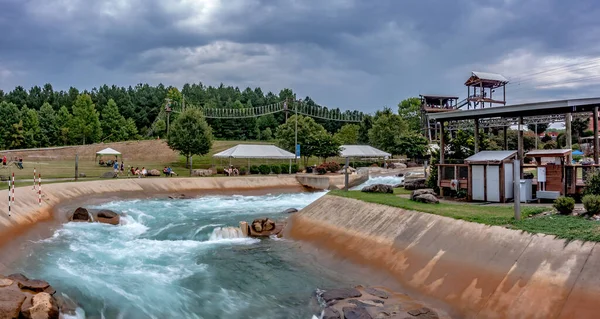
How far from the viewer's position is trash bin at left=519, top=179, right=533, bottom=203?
17.3 meters

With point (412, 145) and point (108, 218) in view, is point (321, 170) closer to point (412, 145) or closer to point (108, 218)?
point (412, 145)

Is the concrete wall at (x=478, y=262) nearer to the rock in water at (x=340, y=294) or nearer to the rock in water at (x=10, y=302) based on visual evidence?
the rock in water at (x=340, y=294)

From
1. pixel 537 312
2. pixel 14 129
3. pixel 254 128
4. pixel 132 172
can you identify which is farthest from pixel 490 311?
pixel 254 128

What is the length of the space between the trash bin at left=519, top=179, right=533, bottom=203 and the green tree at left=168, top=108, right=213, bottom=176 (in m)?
37.5

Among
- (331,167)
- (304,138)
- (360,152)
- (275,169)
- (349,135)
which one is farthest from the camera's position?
(349,135)

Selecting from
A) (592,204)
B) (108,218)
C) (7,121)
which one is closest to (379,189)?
(592,204)

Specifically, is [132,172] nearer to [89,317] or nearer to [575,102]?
[89,317]

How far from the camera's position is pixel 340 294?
1107 cm

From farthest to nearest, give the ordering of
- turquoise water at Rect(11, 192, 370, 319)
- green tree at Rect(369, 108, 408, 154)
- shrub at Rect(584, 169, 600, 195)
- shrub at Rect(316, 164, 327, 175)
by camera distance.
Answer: green tree at Rect(369, 108, 408, 154) → shrub at Rect(316, 164, 327, 175) → shrub at Rect(584, 169, 600, 195) → turquoise water at Rect(11, 192, 370, 319)

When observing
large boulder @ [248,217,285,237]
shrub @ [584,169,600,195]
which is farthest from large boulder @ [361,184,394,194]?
shrub @ [584,169,600,195]

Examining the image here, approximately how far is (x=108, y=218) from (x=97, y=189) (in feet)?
32.9

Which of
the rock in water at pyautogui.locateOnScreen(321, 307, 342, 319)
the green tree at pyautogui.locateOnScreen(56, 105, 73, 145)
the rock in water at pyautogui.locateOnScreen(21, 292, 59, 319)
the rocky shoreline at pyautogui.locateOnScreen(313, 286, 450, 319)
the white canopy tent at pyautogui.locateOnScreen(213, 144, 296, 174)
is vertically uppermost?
the green tree at pyautogui.locateOnScreen(56, 105, 73, 145)

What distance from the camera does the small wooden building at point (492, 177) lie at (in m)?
18.1

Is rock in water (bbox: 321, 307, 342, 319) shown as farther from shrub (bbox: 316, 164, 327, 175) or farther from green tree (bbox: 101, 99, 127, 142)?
green tree (bbox: 101, 99, 127, 142)
